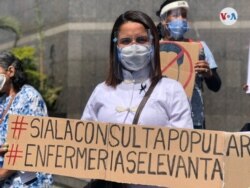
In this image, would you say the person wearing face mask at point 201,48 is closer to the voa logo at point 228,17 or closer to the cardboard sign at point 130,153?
the cardboard sign at point 130,153

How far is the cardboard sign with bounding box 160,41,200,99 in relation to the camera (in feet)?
13.8

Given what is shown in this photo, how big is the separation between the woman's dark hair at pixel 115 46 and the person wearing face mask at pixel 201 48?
1028 mm

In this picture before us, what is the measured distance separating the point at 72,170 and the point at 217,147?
2.29 ft

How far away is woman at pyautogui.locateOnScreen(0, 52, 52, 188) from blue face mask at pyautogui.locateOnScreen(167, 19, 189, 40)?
1055 mm

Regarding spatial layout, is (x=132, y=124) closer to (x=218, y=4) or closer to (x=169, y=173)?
(x=169, y=173)

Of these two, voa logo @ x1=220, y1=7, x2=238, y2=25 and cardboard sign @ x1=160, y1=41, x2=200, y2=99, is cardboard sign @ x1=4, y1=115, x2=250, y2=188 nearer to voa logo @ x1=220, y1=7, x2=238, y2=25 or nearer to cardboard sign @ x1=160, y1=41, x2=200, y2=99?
cardboard sign @ x1=160, y1=41, x2=200, y2=99

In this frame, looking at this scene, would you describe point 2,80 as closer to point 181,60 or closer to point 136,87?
point 136,87

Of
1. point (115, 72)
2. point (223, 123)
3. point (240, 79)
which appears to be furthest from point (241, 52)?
point (115, 72)

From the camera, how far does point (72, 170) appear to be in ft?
10.4

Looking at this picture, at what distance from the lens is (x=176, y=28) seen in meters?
4.41

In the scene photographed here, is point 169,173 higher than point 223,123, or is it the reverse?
point 223,123

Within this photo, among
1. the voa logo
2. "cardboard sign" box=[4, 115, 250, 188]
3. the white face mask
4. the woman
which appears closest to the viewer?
"cardboard sign" box=[4, 115, 250, 188]

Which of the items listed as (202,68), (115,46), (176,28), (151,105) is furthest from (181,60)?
(151,105)

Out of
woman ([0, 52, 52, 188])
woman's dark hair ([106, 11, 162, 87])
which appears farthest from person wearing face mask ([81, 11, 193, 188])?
woman ([0, 52, 52, 188])
